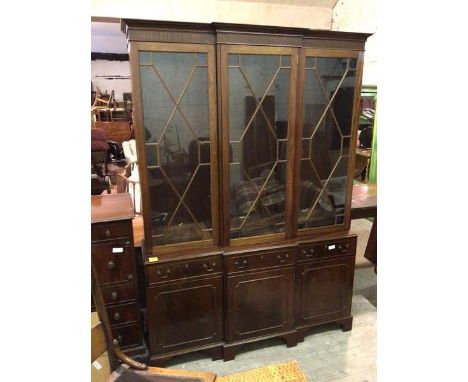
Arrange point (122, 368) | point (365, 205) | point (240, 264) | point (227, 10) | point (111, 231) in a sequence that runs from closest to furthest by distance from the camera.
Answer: point (122, 368) → point (111, 231) → point (240, 264) → point (365, 205) → point (227, 10)

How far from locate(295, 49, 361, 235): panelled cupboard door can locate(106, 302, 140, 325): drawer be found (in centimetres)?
116

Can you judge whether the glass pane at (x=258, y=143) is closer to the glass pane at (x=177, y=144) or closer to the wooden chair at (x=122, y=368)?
the glass pane at (x=177, y=144)

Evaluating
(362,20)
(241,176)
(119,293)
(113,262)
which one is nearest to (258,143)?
(241,176)

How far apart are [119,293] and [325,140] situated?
1.59 m

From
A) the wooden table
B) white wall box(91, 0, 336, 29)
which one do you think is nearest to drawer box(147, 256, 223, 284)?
the wooden table

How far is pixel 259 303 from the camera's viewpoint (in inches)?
88.1

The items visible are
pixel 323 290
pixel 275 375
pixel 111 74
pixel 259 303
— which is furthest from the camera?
pixel 111 74

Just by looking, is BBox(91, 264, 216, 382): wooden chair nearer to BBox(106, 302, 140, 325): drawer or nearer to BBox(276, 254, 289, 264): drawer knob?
BBox(106, 302, 140, 325): drawer

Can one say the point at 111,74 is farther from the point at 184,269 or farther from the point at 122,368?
the point at 122,368

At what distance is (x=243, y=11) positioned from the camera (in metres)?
3.21

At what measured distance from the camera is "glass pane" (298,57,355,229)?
6.89ft
